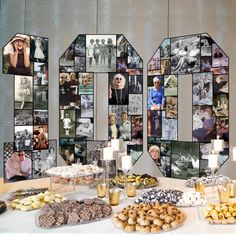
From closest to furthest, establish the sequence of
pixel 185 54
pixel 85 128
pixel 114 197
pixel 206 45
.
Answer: pixel 114 197 → pixel 206 45 → pixel 185 54 → pixel 85 128

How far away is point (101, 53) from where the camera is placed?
4.73 m

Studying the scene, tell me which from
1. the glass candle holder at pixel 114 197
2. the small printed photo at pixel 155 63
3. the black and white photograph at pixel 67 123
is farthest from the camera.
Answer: the black and white photograph at pixel 67 123

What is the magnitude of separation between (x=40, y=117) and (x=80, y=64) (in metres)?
0.93

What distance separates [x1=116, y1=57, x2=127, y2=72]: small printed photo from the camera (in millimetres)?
4711

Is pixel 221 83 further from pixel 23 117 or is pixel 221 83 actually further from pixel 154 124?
pixel 23 117

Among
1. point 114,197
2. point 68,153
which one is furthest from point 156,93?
point 114,197

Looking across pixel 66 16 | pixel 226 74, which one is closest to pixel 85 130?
pixel 66 16

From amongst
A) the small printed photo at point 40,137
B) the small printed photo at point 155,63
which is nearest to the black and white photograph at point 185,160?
the small printed photo at point 155,63

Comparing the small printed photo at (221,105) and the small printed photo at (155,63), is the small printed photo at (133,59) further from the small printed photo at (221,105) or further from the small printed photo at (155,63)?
the small printed photo at (221,105)

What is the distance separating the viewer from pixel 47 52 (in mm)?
4691

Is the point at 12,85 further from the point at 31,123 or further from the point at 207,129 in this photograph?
the point at 207,129

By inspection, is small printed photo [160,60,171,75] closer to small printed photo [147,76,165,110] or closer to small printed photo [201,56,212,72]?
small printed photo [147,76,165,110]

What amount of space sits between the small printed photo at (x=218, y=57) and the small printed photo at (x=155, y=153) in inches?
52.5

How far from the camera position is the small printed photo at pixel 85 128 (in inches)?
187
